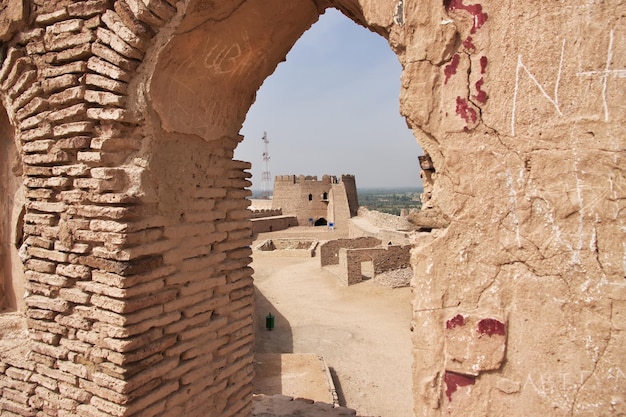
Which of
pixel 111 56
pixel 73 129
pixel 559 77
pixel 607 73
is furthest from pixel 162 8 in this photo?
pixel 607 73

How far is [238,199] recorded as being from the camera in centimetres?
404

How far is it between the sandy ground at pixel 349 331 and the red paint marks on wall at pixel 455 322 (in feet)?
19.6

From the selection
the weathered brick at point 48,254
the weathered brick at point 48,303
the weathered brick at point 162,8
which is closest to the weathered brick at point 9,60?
the weathered brick at point 162,8

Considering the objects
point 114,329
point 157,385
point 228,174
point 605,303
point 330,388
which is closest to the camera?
point 605,303

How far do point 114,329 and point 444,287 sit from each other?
2.21m

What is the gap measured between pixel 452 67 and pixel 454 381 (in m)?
1.66

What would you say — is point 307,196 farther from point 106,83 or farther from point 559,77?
point 559,77

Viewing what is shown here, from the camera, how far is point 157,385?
3.17 meters

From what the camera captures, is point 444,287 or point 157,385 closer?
point 444,287

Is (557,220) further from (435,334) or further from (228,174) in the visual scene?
(228,174)

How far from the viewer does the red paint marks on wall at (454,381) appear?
2.24 metres

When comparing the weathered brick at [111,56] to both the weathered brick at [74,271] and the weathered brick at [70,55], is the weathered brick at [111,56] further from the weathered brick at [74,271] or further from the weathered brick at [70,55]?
the weathered brick at [74,271]

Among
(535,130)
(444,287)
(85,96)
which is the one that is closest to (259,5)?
Answer: (85,96)

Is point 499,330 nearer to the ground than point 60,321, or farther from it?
farther from it
